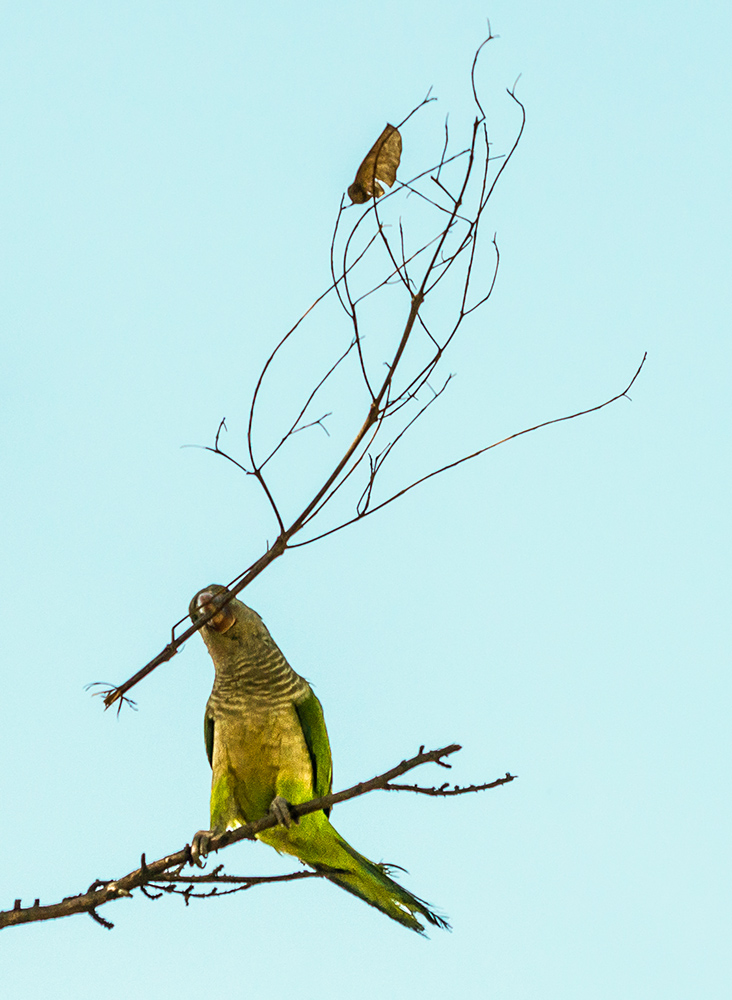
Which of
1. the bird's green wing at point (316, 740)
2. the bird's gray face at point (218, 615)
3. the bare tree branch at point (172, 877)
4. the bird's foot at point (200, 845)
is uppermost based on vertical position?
the bird's gray face at point (218, 615)

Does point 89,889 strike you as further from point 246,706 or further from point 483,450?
point 483,450

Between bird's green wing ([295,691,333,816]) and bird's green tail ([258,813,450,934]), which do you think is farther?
bird's green wing ([295,691,333,816])

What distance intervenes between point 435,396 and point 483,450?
29 centimetres

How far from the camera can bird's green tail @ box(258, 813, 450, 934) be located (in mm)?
4805

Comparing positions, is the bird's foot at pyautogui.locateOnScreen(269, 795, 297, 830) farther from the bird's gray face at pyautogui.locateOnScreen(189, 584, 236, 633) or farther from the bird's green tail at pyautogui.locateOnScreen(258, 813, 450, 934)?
the bird's gray face at pyautogui.locateOnScreen(189, 584, 236, 633)

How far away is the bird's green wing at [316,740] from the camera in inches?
213

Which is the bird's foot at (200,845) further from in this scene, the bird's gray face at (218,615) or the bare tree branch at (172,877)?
the bird's gray face at (218,615)

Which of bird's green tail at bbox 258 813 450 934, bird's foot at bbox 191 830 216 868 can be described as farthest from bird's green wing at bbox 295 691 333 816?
bird's foot at bbox 191 830 216 868

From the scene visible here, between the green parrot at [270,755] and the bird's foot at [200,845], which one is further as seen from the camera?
the green parrot at [270,755]

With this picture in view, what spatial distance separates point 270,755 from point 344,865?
708 millimetres

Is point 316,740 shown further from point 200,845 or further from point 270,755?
point 200,845

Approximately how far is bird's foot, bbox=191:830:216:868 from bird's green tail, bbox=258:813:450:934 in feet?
1.34

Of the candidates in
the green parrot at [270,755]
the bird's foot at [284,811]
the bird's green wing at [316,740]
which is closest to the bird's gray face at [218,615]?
the green parrot at [270,755]

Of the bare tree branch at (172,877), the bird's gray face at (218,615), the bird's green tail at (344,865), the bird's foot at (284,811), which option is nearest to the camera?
the bare tree branch at (172,877)
